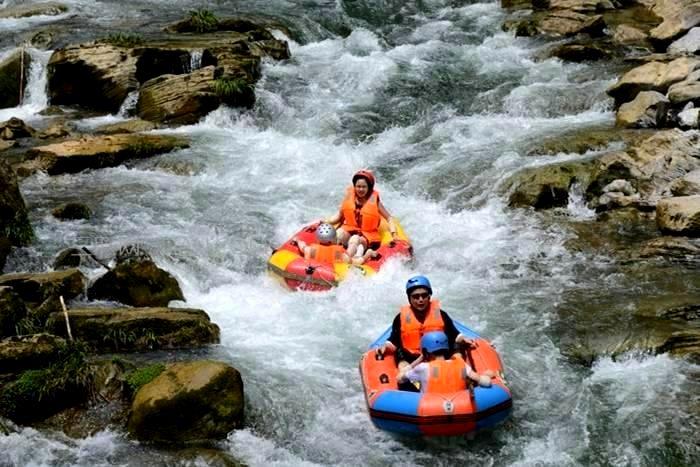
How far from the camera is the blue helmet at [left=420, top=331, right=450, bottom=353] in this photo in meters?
6.95

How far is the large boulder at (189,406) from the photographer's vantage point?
21.0ft

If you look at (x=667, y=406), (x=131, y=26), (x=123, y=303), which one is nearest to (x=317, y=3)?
(x=131, y=26)

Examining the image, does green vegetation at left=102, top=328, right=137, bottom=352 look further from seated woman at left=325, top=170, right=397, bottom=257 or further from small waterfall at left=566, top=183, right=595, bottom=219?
small waterfall at left=566, top=183, right=595, bottom=219

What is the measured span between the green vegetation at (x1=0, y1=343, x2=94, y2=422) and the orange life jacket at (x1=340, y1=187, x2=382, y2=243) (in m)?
4.41

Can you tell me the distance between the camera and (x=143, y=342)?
7.78m

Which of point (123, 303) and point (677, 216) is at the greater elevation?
point (677, 216)

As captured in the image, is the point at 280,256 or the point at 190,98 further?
the point at 190,98

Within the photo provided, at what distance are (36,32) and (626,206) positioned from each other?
1363 centimetres

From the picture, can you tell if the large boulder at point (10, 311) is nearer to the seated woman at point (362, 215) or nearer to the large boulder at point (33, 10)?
the seated woman at point (362, 215)

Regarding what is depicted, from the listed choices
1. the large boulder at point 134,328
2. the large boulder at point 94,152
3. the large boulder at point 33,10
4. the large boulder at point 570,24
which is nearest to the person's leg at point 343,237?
the large boulder at point 134,328

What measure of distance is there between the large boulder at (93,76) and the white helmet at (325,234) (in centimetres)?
719

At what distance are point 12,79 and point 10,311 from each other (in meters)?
10.0

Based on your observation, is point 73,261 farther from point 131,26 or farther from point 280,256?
point 131,26

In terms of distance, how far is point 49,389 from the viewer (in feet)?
22.0
